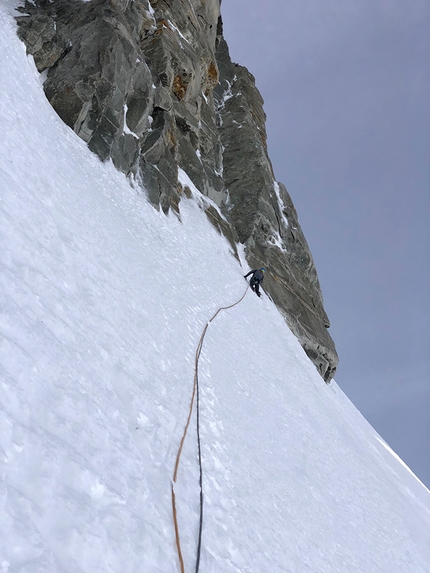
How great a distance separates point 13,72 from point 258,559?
13566 millimetres

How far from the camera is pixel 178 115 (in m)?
25.1

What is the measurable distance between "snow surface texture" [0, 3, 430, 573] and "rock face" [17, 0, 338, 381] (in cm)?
159

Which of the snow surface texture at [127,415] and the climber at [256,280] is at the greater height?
the climber at [256,280]

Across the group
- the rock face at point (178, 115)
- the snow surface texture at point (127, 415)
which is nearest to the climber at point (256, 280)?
the rock face at point (178, 115)

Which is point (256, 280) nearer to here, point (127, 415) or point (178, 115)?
point (178, 115)

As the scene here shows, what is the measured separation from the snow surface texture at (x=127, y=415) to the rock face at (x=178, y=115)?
159 cm

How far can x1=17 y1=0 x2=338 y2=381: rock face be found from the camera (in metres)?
15.6

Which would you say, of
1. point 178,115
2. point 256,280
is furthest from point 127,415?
point 178,115

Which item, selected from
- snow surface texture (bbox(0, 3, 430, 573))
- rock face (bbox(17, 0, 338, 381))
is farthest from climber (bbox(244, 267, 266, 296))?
snow surface texture (bbox(0, 3, 430, 573))

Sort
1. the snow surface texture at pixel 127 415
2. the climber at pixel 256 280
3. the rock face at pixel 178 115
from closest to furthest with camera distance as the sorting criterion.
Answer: the snow surface texture at pixel 127 415 < the rock face at pixel 178 115 < the climber at pixel 256 280

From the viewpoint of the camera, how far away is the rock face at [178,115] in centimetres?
1564

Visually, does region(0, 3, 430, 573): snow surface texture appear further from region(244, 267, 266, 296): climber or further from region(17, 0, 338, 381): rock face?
region(244, 267, 266, 296): climber

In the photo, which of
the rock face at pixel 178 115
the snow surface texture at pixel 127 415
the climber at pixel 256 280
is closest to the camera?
the snow surface texture at pixel 127 415

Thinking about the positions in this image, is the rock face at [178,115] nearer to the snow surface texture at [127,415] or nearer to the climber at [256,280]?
the snow surface texture at [127,415]
